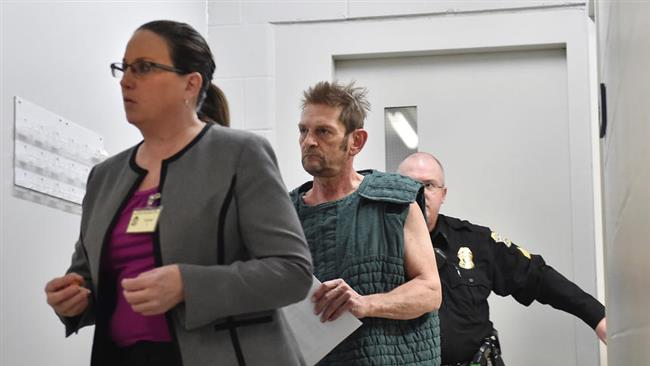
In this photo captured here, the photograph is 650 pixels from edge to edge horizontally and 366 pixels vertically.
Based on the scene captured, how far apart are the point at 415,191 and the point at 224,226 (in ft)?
3.50

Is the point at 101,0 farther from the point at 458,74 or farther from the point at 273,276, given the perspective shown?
the point at 273,276

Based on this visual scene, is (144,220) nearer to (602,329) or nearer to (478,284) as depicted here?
(478,284)

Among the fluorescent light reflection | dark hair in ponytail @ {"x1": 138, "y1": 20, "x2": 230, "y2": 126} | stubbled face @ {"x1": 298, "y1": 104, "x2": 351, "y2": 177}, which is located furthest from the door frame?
dark hair in ponytail @ {"x1": 138, "y1": 20, "x2": 230, "y2": 126}

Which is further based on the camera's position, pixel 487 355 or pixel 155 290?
pixel 487 355

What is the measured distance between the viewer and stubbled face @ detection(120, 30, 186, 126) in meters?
1.52

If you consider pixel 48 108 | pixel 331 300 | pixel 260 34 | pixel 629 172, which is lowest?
pixel 331 300

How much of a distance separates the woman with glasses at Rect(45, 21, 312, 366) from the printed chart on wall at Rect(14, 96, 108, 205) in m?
1.18

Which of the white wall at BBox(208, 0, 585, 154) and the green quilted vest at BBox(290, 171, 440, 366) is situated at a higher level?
the white wall at BBox(208, 0, 585, 154)

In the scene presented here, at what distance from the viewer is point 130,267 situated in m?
1.47

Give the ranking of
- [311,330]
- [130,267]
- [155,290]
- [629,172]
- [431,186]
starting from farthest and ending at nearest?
[431,186], [311,330], [629,172], [130,267], [155,290]

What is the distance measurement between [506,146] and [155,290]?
3.05 meters

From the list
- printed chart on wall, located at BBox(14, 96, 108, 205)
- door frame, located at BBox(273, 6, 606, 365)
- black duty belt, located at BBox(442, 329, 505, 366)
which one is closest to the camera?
printed chart on wall, located at BBox(14, 96, 108, 205)

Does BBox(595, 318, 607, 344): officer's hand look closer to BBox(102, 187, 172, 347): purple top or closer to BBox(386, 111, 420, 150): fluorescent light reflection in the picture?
BBox(386, 111, 420, 150): fluorescent light reflection

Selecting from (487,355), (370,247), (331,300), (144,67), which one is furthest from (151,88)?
(487,355)
